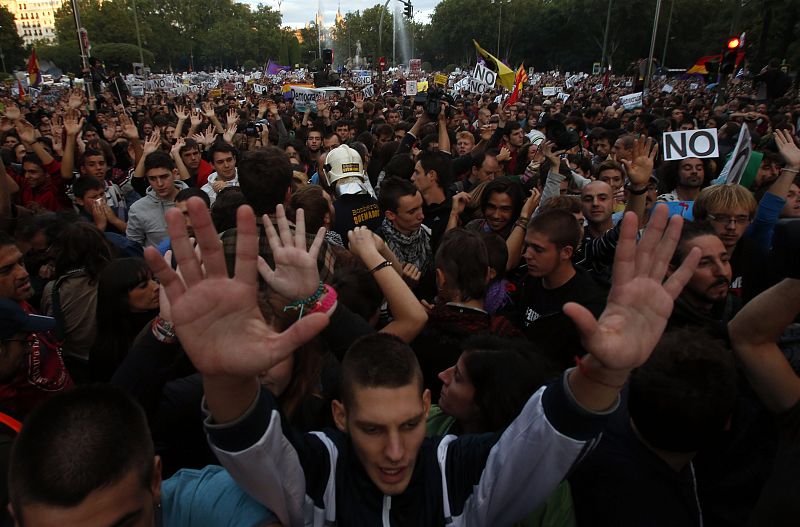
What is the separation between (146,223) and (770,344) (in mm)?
4821

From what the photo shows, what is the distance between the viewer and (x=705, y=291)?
2781mm

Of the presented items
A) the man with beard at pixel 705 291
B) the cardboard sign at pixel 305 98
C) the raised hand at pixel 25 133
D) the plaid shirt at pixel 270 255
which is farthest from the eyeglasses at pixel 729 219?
the cardboard sign at pixel 305 98

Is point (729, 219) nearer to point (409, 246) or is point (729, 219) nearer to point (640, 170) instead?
point (640, 170)

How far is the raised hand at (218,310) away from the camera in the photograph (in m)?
1.31

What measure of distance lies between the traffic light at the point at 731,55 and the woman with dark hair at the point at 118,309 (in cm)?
1201

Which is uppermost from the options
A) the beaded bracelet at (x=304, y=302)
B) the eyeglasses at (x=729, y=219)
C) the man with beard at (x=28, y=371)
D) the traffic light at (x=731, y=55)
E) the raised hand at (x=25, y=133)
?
the traffic light at (x=731, y=55)

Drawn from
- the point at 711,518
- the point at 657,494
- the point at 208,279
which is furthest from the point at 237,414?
the point at 711,518

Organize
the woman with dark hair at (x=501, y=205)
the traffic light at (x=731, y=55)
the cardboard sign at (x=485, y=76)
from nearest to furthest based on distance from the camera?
the woman with dark hair at (x=501, y=205)
the traffic light at (x=731, y=55)
the cardboard sign at (x=485, y=76)

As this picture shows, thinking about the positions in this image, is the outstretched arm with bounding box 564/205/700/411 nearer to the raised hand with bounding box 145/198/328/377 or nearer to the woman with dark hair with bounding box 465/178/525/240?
the raised hand with bounding box 145/198/328/377

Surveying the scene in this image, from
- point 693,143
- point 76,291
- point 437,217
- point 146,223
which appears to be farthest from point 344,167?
point 693,143

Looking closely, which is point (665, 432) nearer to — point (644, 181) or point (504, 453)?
point (504, 453)

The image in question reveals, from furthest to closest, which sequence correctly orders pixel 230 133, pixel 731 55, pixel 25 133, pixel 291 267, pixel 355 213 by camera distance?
pixel 731 55 < pixel 230 133 < pixel 25 133 < pixel 355 213 < pixel 291 267

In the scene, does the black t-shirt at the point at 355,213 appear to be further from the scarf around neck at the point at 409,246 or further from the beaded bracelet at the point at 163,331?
the beaded bracelet at the point at 163,331

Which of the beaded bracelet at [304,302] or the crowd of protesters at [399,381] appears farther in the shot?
the beaded bracelet at [304,302]
